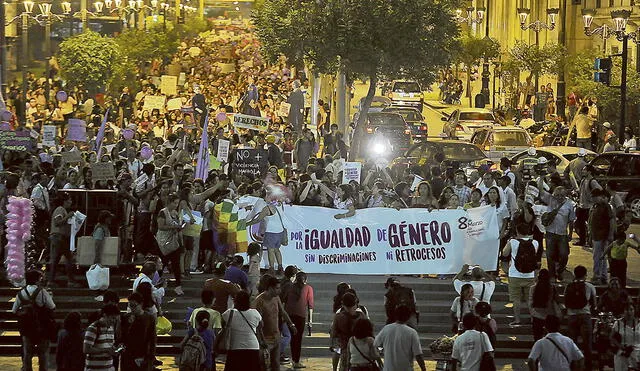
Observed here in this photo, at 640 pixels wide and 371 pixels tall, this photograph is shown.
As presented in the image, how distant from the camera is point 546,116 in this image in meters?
61.0

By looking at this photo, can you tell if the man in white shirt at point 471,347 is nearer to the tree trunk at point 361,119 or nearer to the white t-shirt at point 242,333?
the white t-shirt at point 242,333

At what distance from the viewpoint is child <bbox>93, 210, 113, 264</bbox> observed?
80.0 feet

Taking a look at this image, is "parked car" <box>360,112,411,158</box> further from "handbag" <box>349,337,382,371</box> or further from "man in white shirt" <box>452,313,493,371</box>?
"handbag" <box>349,337,382,371</box>

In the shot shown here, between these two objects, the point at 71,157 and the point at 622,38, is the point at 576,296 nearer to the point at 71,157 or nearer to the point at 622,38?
the point at 71,157

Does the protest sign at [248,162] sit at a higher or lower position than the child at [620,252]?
higher

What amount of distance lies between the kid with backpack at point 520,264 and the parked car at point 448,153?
44.8 feet

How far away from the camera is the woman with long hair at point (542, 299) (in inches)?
864

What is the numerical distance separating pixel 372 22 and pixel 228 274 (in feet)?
52.9

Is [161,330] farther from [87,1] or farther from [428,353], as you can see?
[87,1]

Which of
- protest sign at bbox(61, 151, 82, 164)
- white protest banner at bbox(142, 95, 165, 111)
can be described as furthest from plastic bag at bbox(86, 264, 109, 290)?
white protest banner at bbox(142, 95, 165, 111)

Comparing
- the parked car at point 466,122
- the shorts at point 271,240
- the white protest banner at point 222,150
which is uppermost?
the parked car at point 466,122

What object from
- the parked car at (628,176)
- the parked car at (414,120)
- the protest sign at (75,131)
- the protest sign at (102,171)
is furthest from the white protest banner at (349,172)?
the parked car at (414,120)

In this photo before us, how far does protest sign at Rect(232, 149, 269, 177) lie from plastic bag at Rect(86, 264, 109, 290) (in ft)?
17.2

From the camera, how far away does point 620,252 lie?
24.7 meters
